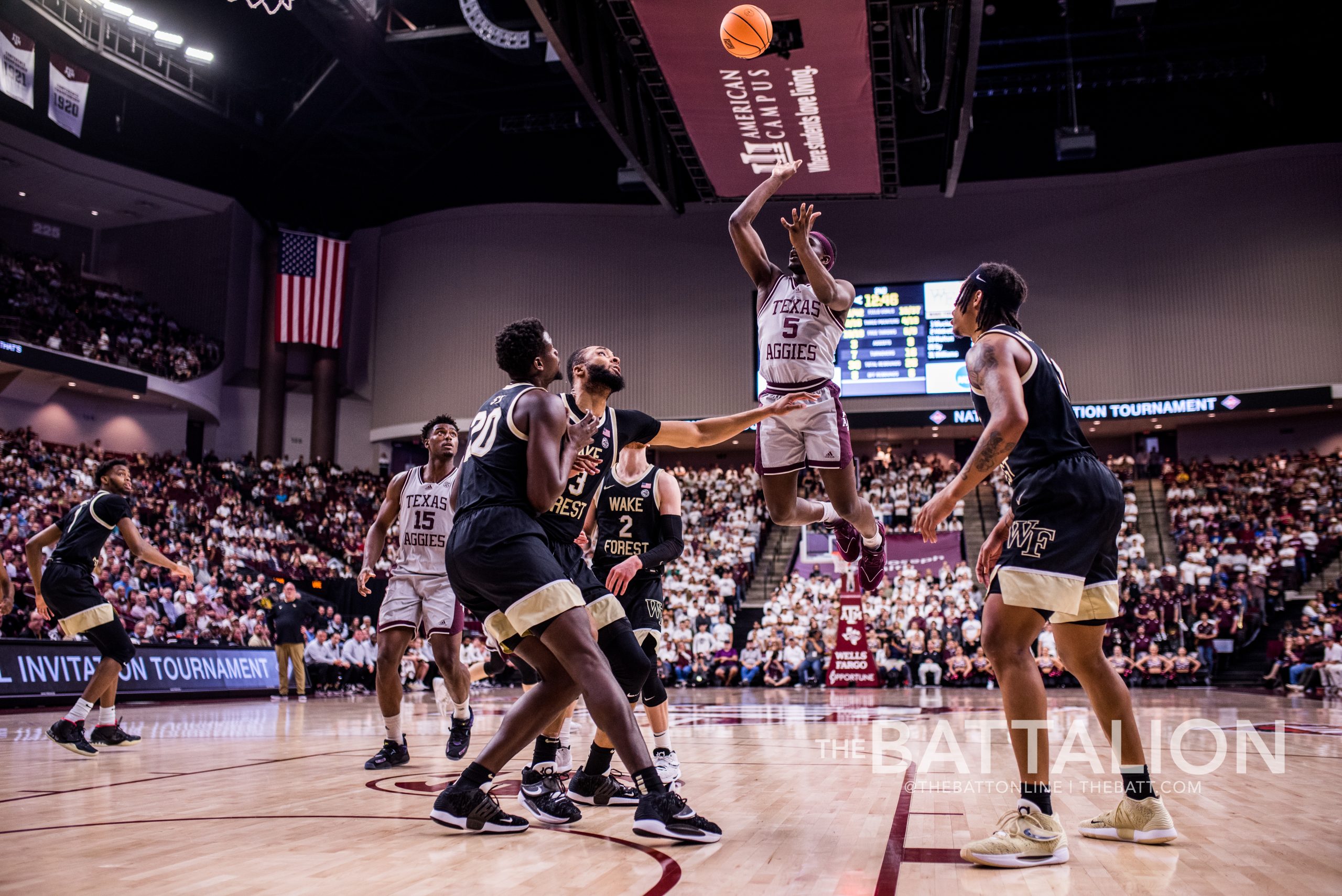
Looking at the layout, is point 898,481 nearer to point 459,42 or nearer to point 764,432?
point 459,42

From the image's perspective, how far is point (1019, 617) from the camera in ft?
13.3

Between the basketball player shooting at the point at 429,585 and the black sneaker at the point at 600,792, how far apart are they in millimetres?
2040

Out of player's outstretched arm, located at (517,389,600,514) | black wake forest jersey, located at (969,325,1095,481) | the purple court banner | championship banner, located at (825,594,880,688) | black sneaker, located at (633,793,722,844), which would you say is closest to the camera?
black sneaker, located at (633,793,722,844)

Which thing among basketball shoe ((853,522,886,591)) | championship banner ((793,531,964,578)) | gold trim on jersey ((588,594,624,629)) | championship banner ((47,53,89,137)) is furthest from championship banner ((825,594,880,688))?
championship banner ((47,53,89,137))

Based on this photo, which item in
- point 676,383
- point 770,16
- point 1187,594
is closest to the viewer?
point 770,16

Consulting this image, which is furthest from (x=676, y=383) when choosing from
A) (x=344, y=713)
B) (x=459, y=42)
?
(x=344, y=713)

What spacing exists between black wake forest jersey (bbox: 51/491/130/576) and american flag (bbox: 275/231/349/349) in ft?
82.7

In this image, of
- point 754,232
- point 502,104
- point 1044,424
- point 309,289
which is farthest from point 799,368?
point 309,289

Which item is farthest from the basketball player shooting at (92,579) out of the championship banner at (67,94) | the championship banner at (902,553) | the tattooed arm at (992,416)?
the championship banner at (67,94)

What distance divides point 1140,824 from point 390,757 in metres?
4.86

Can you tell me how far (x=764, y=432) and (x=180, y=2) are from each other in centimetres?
2648

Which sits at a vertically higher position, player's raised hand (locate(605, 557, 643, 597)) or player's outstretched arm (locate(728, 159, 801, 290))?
player's outstretched arm (locate(728, 159, 801, 290))

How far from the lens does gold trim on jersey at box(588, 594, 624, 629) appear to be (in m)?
5.16

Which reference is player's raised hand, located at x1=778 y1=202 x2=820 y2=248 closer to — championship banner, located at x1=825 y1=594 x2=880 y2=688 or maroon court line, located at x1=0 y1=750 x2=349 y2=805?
maroon court line, located at x1=0 y1=750 x2=349 y2=805
